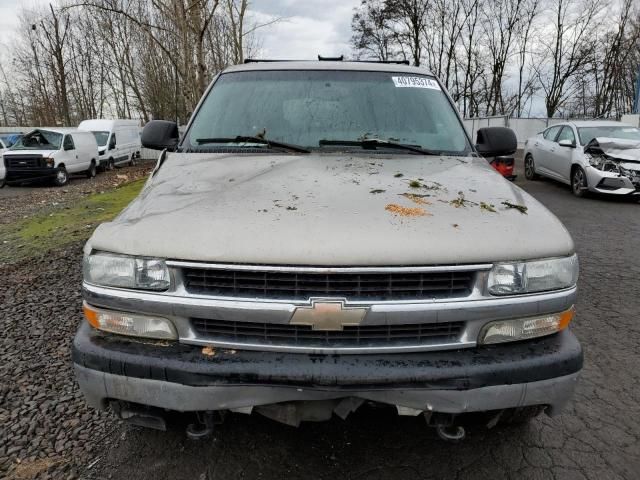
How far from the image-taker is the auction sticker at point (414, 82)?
3.49 meters

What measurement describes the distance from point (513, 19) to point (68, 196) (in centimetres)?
3341

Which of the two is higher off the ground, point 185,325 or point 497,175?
point 497,175

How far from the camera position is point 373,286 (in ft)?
6.21

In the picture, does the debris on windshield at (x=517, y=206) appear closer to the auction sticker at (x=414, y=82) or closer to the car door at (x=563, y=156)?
the auction sticker at (x=414, y=82)

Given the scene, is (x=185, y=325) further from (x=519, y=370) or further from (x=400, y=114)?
(x=400, y=114)

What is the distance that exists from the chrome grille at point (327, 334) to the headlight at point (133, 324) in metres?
0.12

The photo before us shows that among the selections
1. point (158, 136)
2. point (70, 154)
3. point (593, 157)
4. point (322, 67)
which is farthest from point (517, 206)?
point (70, 154)

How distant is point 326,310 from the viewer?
187 centimetres

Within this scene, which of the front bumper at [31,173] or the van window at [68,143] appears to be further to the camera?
the van window at [68,143]

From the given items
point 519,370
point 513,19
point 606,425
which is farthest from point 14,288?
point 513,19

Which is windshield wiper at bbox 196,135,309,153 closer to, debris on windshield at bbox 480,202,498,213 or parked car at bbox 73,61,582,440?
parked car at bbox 73,61,582,440

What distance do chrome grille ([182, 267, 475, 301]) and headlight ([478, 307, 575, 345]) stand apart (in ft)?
0.69

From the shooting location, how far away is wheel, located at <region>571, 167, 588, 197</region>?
10367 mm

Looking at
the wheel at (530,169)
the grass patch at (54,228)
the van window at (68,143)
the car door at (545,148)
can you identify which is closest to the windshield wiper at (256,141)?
the grass patch at (54,228)
